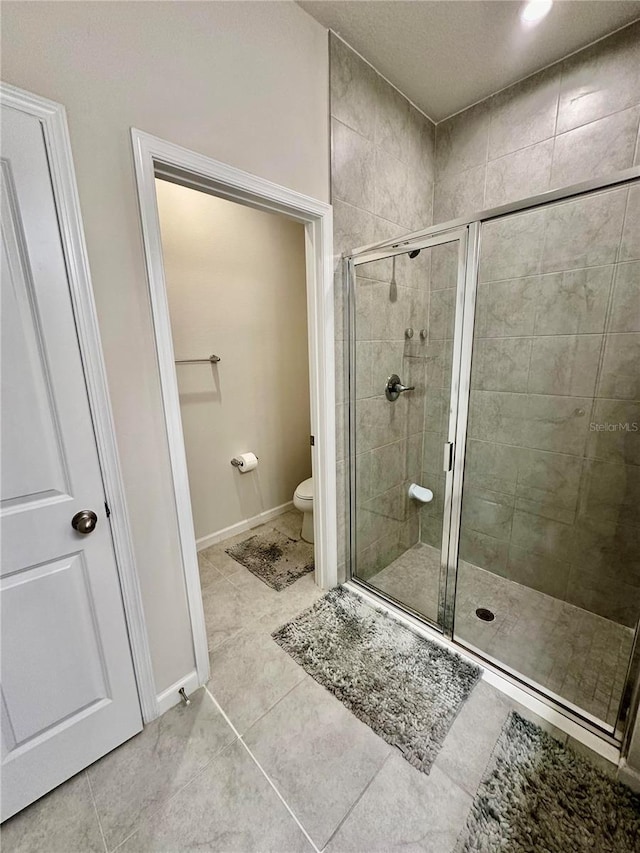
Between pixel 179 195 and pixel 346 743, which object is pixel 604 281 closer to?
pixel 346 743

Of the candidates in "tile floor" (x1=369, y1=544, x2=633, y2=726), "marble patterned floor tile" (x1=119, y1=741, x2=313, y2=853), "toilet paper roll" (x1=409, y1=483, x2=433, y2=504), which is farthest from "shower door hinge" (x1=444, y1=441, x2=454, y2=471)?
"marble patterned floor tile" (x1=119, y1=741, x2=313, y2=853)

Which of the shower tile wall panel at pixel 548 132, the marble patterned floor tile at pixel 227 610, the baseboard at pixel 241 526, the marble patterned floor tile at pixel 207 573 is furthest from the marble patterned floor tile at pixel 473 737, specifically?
the shower tile wall panel at pixel 548 132

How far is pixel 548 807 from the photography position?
1039 millimetres

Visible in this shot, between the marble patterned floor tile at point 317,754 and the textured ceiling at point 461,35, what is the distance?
9.30 ft

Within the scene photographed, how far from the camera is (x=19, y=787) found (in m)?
1.05

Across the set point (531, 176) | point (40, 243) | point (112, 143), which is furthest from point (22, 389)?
point (531, 176)

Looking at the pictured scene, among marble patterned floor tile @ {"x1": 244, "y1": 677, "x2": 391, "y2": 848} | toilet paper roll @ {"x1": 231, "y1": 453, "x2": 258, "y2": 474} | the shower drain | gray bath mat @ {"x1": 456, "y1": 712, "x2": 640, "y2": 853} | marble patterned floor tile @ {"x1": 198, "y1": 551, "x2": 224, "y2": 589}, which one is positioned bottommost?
marble patterned floor tile @ {"x1": 198, "y1": 551, "x2": 224, "y2": 589}

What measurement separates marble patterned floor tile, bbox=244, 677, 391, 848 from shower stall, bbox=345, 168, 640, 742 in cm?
67

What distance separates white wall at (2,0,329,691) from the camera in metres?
0.92

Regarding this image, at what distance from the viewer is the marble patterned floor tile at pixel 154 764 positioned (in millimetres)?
1062

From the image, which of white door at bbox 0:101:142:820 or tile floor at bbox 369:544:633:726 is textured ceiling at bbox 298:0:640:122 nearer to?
white door at bbox 0:101:142:820

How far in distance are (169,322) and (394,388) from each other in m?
1.31

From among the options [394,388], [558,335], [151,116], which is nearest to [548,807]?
[394,388]

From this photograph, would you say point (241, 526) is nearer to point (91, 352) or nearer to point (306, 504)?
point (306, 504)
